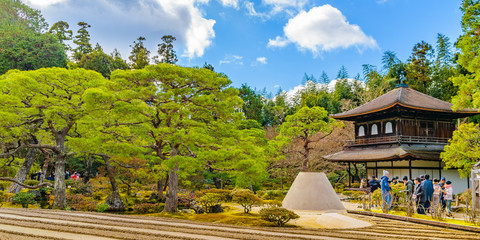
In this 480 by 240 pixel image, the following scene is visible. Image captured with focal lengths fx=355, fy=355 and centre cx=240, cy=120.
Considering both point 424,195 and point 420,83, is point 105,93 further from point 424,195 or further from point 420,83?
point 420,83

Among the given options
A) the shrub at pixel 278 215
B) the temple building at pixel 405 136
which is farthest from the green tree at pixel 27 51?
the shrub at pixel 278 215

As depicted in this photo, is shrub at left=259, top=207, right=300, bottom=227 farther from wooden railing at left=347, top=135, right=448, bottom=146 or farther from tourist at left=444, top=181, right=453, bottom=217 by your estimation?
wooden railing at left=347, top=135, right=448, bottom=146

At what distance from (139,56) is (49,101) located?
1390 inches

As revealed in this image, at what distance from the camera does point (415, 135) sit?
23.5 m

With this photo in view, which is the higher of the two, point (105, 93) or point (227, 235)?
point (105, 93)

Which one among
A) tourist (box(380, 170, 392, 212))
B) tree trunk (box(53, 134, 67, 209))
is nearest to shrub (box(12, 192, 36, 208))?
tree trunk (box(53, 134, 67, 209))

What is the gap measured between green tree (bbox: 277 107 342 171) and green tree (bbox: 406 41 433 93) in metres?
21.2

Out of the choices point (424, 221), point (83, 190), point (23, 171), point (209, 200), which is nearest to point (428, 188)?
point (424, 221)

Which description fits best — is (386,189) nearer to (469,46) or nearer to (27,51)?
(469,46)

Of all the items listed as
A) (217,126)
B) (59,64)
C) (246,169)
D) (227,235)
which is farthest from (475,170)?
(59,64)

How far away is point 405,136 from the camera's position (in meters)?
22.7

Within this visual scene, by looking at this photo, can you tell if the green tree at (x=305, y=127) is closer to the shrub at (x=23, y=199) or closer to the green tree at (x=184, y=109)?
the green tree at (x=184, y=109)

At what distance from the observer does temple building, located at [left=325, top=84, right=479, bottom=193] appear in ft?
72.5

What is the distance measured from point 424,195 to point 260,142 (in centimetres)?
1070
